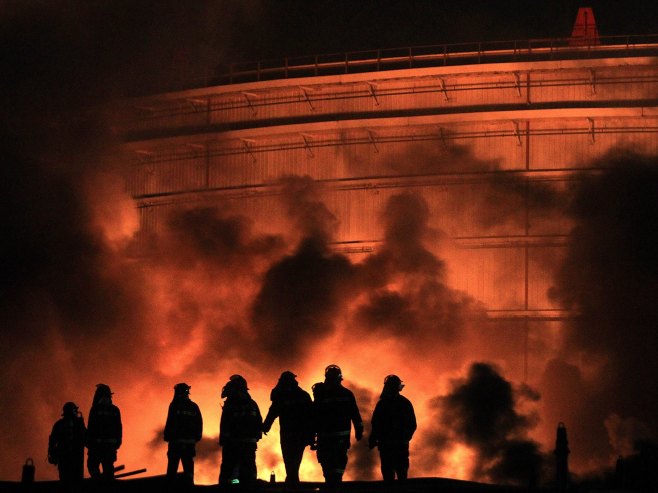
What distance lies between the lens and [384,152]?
113 ft

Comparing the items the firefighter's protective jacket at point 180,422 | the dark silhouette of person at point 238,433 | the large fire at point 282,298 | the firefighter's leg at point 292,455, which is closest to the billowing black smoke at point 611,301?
the large fire at point 282,298

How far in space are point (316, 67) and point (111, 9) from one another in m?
5.30

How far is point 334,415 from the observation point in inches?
757

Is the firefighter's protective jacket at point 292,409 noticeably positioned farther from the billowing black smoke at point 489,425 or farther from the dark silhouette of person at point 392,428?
the billowing black smoke at point 489,425

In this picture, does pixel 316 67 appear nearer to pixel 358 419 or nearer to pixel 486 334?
pixel 486 334

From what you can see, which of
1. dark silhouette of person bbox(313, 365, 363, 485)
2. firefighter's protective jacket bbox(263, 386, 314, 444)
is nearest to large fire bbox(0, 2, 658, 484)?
firefighter's protective jacket bbox(263, 386, 314, 444)

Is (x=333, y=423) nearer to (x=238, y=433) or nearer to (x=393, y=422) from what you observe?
(x=393, y=422)

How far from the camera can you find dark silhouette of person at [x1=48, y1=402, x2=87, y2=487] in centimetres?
2105

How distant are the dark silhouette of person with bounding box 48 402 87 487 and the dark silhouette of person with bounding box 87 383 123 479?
33 cm

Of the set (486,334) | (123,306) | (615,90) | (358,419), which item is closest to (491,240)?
(486,334)

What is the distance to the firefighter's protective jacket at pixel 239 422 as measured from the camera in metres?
19.5

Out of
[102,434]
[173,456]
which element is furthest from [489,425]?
[102,434]

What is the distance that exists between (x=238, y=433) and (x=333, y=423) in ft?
4.33

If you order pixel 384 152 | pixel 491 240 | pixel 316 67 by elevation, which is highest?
pixel 316 67
